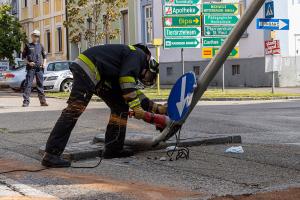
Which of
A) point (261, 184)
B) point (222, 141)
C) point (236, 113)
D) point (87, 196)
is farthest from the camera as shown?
point (236, 113)

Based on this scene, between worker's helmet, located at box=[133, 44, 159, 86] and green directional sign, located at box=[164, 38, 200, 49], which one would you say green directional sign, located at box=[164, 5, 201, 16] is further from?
worker's helmet, located at box=[133, 44, 159, 86]

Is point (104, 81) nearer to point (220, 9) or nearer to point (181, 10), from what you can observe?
point (181, 10)

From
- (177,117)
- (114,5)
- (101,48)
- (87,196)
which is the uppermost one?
(114,5)

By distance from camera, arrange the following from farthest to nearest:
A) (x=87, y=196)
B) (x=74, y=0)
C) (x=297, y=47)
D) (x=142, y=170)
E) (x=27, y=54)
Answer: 1. (x=74, y=0)
2. (x=297, y=47)
3. (x=27, y=54)
4. (x=142, y=170)
5. (x=87, y=196)

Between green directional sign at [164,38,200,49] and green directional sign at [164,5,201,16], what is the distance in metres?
0.95

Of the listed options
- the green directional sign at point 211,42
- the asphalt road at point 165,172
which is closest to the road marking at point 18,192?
the asphalt road at point 165,172

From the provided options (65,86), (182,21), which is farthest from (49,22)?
(182,21)

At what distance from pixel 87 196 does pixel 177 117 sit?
6.46 ft

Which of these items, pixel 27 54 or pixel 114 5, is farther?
pixel 114 5

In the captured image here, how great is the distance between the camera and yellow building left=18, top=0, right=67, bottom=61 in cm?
4609

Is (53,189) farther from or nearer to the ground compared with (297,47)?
nearer to the ground

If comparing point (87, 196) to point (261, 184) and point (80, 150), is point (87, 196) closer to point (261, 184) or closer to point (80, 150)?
point (261, 184)

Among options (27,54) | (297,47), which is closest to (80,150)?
(27,54)

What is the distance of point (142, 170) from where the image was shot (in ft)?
23.2
